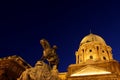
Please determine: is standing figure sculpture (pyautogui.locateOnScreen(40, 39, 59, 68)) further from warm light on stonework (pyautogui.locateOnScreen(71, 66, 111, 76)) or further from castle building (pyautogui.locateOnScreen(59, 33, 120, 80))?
warm light on stonework (pyautogui.locateOnScreen(71, 66, 111, 76))

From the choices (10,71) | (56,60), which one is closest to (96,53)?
(10,71)

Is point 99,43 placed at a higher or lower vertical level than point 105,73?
higher

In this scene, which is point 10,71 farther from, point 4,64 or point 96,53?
point 96,53

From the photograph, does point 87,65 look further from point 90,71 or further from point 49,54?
point 49,54

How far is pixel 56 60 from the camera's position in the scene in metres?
10.2

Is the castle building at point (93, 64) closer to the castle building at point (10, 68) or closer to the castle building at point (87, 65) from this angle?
the castle building at point (87, 65)

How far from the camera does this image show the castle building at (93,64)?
37.7m

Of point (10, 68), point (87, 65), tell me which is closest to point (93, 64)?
point (87, 65)

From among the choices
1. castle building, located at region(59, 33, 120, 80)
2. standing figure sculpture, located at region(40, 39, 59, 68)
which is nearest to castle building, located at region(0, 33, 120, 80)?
castle building, located at region(59, 33, 120, 80)

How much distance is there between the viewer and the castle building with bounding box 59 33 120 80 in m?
37.7

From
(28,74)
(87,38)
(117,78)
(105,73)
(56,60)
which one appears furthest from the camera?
(87,38)

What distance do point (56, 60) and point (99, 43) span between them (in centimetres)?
4131

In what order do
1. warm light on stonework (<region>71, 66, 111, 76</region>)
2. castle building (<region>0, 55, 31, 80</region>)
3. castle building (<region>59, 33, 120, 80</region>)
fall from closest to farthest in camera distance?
castle building (<region>0, 55, 31, 80</region>), castle building (<region>59, 33, 120, 80</region>), warm light on stonework (<region>71, 66, 111, 76</region>)

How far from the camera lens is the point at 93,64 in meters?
41.3
